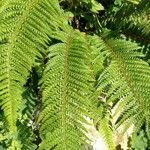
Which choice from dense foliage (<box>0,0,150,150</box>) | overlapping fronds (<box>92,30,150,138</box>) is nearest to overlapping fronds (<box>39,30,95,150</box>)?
dense foliage (<box>0,0,150,150</box>)

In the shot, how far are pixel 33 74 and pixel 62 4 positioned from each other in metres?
0.61

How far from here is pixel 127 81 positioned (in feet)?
7.36

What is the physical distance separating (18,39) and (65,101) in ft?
1.29

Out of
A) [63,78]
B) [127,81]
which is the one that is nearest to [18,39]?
[63,78]

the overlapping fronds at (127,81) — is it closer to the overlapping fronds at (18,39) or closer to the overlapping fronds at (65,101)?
the overlapping fronds at (65,101)

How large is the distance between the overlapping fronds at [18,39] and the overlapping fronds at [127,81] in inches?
14.3

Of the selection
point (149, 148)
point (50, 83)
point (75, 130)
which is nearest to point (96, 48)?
point (50, 83)

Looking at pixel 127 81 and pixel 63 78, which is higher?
pixel 63 78

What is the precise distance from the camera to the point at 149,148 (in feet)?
10.4

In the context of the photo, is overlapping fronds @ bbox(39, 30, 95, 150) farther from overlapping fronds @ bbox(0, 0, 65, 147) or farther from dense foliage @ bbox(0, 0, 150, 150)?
overlapping fronds @ bbox(0, 0, 65, 147)

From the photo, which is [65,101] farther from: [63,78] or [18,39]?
[18,39]

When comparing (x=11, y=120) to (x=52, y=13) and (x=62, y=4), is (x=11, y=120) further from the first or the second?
(x=62, y=4)

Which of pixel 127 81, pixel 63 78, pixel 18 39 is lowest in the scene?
pixel 127 81

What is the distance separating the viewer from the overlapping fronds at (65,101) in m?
2.11
